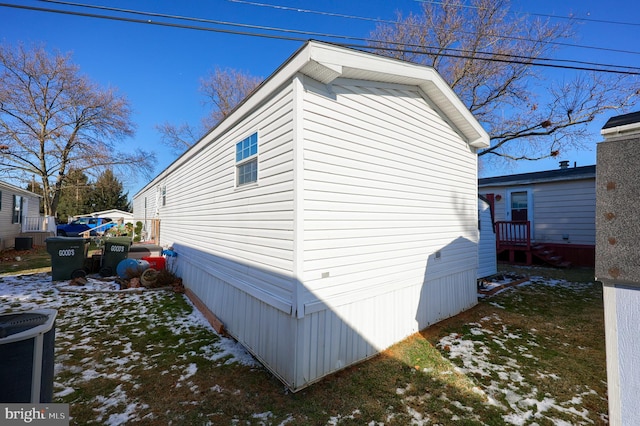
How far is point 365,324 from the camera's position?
13.1 feet

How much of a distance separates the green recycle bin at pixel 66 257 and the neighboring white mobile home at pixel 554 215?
1355cm

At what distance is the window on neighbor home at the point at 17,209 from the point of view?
16.6 meters

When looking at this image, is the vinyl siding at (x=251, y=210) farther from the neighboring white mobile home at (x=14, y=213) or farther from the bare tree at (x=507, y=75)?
the neighboring white mobile home at (x=14, y=213)

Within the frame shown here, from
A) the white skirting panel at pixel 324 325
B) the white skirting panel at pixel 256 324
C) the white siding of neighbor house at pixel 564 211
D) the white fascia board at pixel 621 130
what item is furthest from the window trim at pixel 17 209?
the white siding of neighbor house at pixel 564 211

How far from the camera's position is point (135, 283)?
7.59 meters

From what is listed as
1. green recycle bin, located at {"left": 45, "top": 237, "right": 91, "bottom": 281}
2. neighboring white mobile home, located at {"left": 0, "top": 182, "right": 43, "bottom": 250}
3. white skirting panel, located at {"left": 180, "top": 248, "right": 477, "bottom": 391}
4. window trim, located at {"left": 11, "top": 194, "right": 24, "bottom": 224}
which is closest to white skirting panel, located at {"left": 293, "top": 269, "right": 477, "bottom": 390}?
white skirting panel, located at {"left": 180, "top": 248, "right": 477, "bottom": 391}

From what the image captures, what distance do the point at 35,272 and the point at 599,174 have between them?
14.0 m

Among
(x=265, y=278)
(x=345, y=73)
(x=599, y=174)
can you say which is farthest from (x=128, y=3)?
(x=599, y=174)

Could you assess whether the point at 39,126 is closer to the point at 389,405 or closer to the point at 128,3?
the point at 128,3

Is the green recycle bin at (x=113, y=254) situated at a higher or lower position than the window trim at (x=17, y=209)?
lower

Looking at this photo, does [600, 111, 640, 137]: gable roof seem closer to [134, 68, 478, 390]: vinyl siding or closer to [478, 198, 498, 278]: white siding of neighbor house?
[134, 68, 478, 390]: vinyl siding

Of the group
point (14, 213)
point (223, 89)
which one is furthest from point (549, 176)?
point (14, 213)

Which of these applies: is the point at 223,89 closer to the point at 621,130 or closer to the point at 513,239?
the point at 513,239

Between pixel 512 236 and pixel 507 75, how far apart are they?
7939 millimetres
